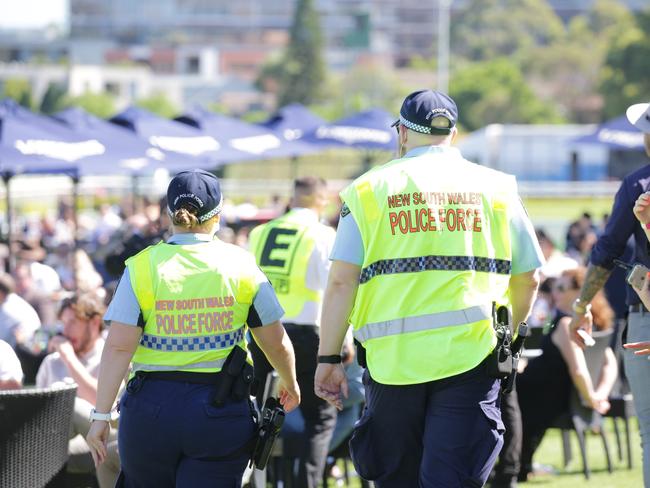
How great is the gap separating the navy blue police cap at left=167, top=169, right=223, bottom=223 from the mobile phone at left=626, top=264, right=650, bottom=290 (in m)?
1.65

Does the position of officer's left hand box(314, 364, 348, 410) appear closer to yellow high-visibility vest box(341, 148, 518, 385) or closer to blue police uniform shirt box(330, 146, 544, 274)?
yellow high-visibility vest box(341, 148, 518, 385)

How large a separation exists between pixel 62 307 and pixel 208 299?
2.90 meters

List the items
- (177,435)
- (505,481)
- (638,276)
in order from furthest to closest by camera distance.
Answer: (505,481), (638,276), (177,435)

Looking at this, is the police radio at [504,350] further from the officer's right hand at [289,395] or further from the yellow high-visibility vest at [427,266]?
the officer's right hand at [289,395]

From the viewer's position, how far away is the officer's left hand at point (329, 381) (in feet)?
15.4

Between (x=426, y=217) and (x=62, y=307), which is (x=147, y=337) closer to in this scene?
(x=426, y=217)

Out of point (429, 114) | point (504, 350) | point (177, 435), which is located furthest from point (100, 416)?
point (429, 114)

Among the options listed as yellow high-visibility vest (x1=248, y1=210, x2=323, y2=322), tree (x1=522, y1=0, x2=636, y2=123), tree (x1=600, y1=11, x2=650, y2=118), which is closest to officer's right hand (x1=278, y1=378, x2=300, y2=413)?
yellow high-visibility vest (x1=248, y1=210, x2=323, y2=322)

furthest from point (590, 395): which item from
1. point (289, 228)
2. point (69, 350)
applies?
point (69, 350)

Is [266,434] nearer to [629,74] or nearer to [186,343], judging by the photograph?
[186,343]

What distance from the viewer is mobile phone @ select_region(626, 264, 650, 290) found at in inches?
204

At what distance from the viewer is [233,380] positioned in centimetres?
480

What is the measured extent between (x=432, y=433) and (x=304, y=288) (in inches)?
110

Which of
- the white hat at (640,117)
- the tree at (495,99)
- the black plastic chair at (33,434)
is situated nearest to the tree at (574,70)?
the tree at (495,99)
